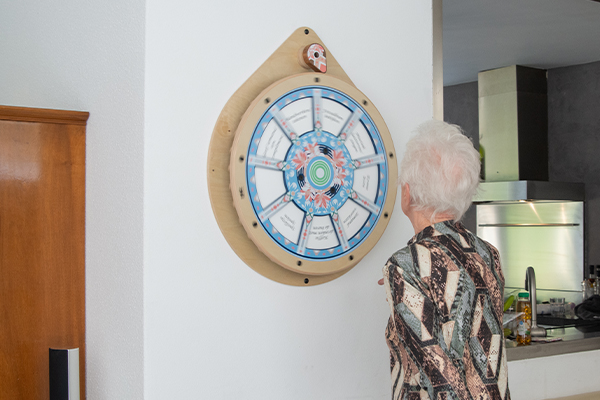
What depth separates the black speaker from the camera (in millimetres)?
1552

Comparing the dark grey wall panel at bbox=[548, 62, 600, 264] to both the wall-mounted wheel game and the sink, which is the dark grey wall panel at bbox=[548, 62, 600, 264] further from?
the wall-mounted wheel game

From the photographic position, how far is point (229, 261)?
1536 mm

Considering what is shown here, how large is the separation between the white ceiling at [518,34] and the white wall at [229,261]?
179 cm

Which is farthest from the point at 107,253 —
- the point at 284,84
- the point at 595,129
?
the point at 595,129

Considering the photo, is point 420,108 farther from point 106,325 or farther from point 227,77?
point 106,325

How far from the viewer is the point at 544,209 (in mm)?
4594

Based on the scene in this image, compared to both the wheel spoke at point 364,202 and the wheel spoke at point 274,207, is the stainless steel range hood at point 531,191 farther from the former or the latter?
the wheel spoke at point 274,207

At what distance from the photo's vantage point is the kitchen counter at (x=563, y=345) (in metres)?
2.35

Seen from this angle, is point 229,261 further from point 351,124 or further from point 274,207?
point 351,124

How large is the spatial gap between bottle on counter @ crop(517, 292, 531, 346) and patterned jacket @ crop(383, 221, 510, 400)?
123 centimetres

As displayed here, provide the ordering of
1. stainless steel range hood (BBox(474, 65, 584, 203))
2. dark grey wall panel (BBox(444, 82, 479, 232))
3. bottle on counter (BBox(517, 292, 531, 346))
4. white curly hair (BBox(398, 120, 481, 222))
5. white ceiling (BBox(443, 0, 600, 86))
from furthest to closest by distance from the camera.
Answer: dark grey wall panel (BBox(444, 82, 479, 232)), stainless steel range hood (BBox(474, 65, 584, 203)), white ceiling (BBox(443, 0, 600, 86)), bottle on counter (BBox(517, 292, 531, 346)), white curly hair (BBox(398, 120, 481, 222))

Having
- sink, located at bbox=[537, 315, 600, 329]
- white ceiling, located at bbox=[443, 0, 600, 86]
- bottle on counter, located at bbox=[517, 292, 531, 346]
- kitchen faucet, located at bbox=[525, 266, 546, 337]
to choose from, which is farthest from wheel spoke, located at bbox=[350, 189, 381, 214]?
white ceiling, located at bbox=[443, 0, 600, 86]

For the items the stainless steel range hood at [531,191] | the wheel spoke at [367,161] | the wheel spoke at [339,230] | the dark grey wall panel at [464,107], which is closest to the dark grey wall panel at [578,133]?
the stainless steel range hood at [531,191]

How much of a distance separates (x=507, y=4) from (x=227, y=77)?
233 centimetres
